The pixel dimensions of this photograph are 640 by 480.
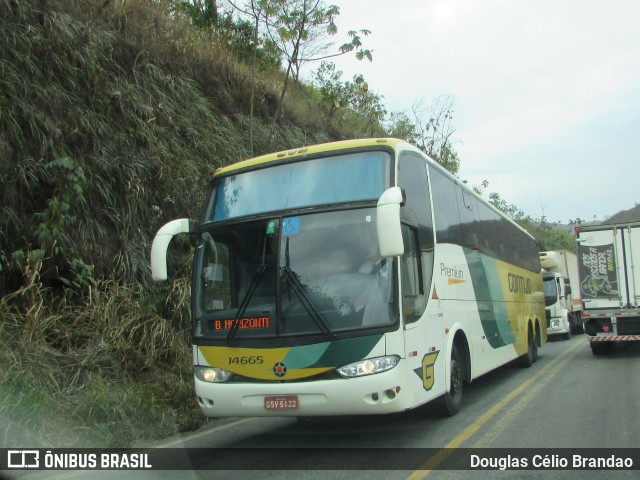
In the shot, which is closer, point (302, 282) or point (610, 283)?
point (302, 282)

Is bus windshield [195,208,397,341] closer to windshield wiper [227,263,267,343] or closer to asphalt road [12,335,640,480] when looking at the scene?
windshield wiper [227,263,267,343]

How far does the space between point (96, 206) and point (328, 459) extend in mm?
6023

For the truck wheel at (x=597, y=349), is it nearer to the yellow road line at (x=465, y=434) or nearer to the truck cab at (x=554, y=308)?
the yellow road line at (x=465, y=434)

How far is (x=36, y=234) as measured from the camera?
8.11m

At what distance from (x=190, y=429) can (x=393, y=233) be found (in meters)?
4.18

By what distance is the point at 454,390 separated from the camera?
7672mm

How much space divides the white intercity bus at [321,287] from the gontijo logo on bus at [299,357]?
10 mm

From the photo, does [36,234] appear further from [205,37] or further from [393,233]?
[205,37]

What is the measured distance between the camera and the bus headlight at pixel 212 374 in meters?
6.16

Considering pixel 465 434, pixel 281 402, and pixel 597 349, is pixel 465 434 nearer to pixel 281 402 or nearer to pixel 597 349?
pixel 281 402

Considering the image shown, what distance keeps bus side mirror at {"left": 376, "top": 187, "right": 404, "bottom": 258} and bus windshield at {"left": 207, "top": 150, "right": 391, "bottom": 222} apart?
0.73m

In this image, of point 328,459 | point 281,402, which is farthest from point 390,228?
point 328,459

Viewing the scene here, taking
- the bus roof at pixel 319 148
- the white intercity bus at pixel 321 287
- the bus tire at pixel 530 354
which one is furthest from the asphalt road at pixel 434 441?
the bus tire at pixel 530 354

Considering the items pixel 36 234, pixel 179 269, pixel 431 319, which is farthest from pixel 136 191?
pixel 431 319
